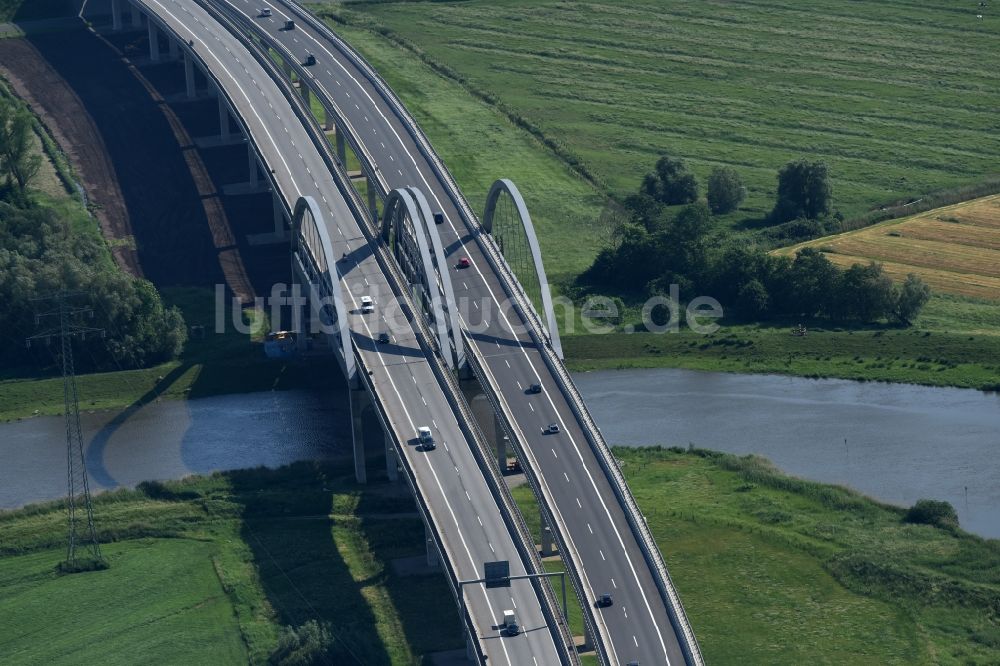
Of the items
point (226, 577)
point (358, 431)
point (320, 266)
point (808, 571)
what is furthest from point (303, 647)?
point (320, 266)

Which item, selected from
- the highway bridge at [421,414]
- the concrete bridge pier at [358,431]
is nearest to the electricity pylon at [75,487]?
the concrete bridge pier at [358,431]

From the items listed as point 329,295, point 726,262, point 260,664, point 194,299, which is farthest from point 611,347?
point 260,664

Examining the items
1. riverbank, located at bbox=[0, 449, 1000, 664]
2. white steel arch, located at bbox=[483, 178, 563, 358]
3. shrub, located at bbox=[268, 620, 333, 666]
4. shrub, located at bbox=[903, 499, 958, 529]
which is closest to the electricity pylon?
riverbank, located at bbox=[0, 449, 1000, 664]

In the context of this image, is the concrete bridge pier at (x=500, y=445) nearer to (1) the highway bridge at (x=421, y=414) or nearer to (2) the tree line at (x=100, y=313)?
(1) the highway bridge at (x=421, y=414)

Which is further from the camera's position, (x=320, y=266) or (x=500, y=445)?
(x=320, y=266)

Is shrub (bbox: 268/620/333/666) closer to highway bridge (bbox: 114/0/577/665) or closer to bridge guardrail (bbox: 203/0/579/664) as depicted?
highway bridge (bbox: 114/0/577/665)

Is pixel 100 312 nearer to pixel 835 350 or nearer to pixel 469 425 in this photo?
pixel 469 425
